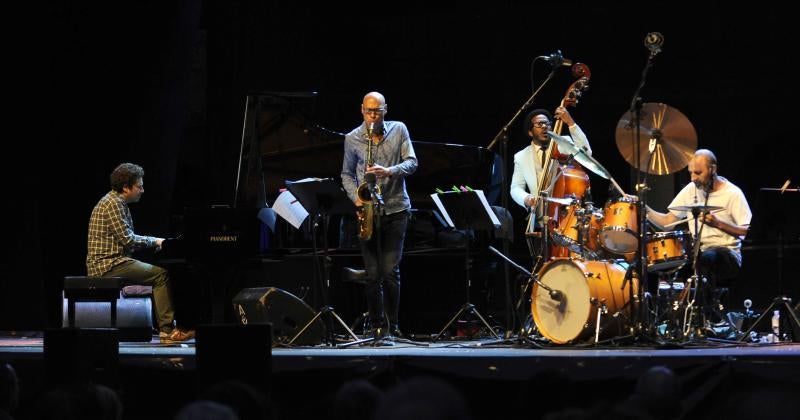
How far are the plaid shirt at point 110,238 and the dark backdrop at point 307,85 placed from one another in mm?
1796

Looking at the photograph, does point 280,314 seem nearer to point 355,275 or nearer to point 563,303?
point 355,275

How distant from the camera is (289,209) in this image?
8789 mm

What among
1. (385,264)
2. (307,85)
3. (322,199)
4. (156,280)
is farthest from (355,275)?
(307,85)

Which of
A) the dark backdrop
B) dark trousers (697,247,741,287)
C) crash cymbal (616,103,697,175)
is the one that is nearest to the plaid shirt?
the dark backdrop

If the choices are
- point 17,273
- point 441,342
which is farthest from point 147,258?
point 441,342

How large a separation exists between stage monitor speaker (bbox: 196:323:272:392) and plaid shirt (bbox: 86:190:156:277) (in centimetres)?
326

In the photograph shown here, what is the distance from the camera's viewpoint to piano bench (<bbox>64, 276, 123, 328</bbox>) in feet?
28.2

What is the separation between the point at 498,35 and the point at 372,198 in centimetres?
402

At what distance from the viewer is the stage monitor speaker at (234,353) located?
5.63 metres

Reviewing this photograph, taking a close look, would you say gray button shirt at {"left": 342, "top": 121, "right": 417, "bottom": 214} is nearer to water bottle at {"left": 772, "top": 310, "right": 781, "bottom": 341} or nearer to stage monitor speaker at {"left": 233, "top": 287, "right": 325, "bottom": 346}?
stage monitor speaker at {"left": 233, "top": 287, "right": 325, "bottom": 346}

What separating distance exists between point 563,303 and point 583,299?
0.20 metres

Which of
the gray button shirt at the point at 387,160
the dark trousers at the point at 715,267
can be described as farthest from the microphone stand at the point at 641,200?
the gray button shirt at the point at 387,160

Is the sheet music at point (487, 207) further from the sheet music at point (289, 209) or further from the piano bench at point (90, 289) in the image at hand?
the piano bench at point (90, 289)

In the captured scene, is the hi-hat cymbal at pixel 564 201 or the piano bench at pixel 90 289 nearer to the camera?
the hi-hat cymbal at pixel 564 201
